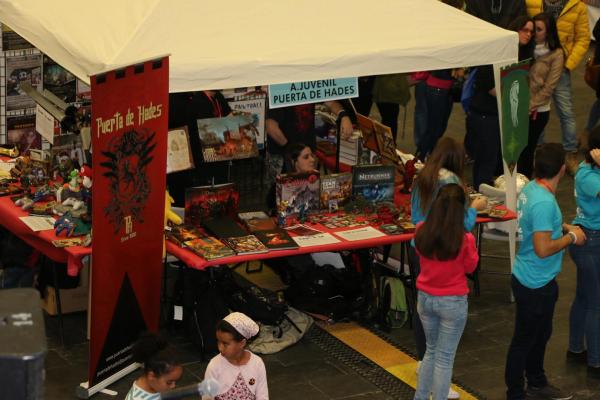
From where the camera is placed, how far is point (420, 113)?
1135 centimetres

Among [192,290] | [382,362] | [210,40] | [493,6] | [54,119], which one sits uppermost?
[493,6]

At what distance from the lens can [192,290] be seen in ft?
21.7

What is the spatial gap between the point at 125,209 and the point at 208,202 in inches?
45.2

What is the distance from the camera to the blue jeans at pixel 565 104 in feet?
37.2

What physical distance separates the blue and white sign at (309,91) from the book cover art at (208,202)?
749mm

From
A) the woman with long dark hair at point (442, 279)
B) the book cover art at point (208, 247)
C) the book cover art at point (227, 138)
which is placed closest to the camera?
the woman with long dark hair at point (442, 279)

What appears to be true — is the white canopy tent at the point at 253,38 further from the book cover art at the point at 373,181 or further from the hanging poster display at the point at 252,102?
the hanging poster display at the point at 252,102

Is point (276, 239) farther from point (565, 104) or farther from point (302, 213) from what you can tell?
point (565, 104)

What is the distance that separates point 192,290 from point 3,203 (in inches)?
64.5

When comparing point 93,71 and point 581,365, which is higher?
point 93,71

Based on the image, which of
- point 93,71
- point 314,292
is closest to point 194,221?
point 314,292

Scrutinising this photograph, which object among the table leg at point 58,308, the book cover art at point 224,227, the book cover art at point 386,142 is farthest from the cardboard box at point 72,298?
the book cover art at point 386,142

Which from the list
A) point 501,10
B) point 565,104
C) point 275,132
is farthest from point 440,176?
point 565,104

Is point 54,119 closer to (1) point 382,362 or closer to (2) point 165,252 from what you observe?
(2) point 165,252
